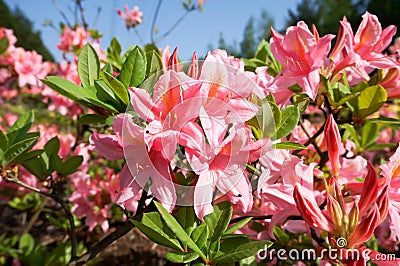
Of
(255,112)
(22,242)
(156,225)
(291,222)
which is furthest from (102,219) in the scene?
(255,112)

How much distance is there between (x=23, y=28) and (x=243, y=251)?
30415 millimetres

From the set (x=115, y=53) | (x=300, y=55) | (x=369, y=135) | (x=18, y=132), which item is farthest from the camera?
(x=115, y=53)

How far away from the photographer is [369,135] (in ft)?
4.44

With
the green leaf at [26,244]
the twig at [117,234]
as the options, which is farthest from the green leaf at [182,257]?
the green leaf at [26,244]

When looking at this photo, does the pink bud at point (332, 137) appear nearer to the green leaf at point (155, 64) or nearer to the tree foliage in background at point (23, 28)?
the green leaf at point (155, 64)

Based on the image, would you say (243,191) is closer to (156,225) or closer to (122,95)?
(156,225)

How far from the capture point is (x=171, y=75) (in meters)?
0.62

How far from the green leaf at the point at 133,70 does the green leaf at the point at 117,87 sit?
0.17ft

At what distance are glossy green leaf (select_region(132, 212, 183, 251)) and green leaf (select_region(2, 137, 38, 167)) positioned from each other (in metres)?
0.37

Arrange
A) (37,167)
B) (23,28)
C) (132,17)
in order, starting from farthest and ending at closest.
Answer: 1. (23,28)
2. (132,17)
3. (37,167)

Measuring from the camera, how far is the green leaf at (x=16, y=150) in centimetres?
90

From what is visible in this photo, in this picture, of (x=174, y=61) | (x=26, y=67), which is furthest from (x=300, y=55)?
(x=26, y=67)

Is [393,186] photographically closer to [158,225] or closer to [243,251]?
[243,251]

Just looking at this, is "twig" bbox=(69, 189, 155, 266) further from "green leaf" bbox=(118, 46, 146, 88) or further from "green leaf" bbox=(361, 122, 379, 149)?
"green leaf" bbox=(361, 122, 379, 149)
